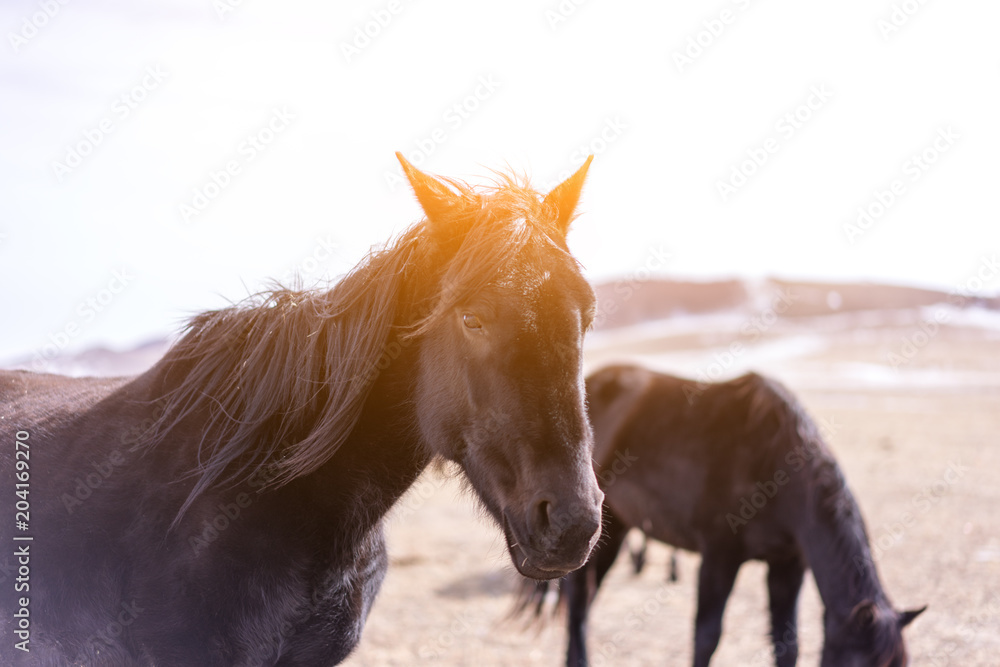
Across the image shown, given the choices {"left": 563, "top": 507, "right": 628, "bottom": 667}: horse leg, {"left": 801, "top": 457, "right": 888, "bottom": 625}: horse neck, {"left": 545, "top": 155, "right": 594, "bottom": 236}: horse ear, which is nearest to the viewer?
{"left": 545, "top": 155, "right": 594, "bottom": 236}: horse ear

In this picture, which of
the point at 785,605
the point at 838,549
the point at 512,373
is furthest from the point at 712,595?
the point at 512,373

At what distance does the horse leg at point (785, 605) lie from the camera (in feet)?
15.7

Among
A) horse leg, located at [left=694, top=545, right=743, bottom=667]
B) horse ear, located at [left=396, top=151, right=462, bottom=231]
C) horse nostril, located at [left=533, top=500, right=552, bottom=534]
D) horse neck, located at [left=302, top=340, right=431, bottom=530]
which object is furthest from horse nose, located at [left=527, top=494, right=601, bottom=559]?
horse leg, located at [left=694, top=545, right=743, bottom=667]

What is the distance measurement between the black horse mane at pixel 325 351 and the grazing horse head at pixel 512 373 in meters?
0.01

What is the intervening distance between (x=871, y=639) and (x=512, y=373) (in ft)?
11.0

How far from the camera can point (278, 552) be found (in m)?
2.05

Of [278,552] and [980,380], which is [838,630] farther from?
[980,380]

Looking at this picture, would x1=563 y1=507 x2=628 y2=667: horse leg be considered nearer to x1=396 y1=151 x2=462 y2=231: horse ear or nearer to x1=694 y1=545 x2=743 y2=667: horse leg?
x1=694 y1=545 x2=743 y2=667: horse leg

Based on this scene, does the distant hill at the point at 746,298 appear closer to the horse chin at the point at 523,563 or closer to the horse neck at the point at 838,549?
the horse neck at the point at 838,549

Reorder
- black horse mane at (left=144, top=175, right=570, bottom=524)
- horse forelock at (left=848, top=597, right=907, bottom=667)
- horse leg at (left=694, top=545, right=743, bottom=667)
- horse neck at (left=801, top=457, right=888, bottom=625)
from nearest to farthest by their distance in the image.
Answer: black horse mane at (left=144, top=175, right=570, bottom=524) → horse forelock at (left=848, top=597, right=907, bottom=667) → horse neck at (left=801, top=457, right=888, bottom=625) → horse leg at (left=694, top=545, right=743, bottom=667)

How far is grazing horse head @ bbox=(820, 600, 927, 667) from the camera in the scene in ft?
12.5

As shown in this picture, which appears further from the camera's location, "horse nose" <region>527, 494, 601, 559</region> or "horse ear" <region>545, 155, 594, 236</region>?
"horse ear" <region>545, 155, 594, 236</region>

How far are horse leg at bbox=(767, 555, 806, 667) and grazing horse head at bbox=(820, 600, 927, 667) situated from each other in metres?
0.86

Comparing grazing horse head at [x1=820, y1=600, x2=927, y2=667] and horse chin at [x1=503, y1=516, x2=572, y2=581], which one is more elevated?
horse chin at [x1=503, y1=516, x2=572, y2=581]
